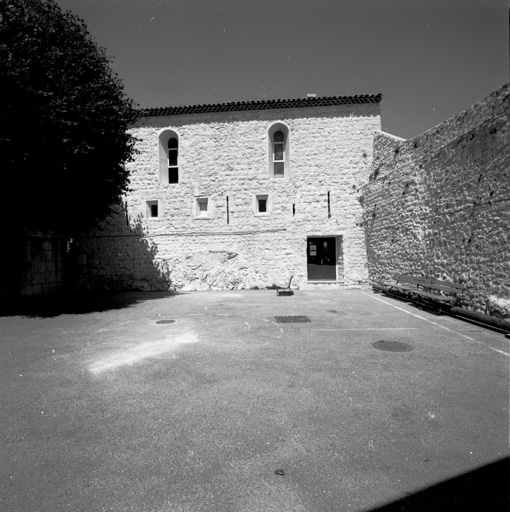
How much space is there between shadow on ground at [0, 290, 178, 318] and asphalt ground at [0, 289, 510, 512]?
3.52 m

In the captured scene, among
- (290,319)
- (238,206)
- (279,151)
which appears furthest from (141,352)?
(279,151)

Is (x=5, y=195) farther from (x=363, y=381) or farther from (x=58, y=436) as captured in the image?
(x=363, y=381)

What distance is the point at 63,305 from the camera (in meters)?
10.9

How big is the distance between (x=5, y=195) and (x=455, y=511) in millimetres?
11600

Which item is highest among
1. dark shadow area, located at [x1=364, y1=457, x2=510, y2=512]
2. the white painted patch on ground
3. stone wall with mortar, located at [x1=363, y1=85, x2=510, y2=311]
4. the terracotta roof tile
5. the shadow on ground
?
the terracotta roof tile

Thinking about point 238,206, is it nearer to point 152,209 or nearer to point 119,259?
point 152,209

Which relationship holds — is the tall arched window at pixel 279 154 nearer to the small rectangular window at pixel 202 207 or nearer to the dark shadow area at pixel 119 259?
the small rectangular window at pixel 202 207

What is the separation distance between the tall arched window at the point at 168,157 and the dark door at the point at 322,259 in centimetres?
940

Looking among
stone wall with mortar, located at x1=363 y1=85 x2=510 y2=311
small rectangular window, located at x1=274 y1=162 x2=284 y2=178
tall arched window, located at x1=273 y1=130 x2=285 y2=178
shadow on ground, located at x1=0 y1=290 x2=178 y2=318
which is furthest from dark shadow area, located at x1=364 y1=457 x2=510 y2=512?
small rectangular window, located at x1=274 y1=162 x2=284 y2=178

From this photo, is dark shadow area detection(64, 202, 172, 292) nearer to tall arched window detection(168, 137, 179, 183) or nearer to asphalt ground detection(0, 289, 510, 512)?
tall arched window detection(168, 137, 179, 183)

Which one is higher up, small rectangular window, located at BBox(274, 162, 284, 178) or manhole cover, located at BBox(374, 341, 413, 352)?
small rectangular window, located at BBox(274, 162, 284, 178)

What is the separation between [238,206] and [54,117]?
27.2 ft

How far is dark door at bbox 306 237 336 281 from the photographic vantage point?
17.9m


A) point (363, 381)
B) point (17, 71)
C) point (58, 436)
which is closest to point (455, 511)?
point (363, 381)
